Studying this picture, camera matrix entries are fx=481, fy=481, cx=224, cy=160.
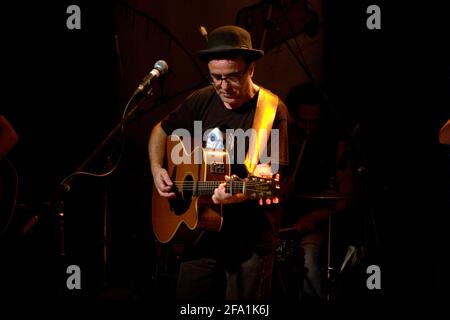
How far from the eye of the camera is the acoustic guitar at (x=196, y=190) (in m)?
2.68

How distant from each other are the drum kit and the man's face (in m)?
1.35

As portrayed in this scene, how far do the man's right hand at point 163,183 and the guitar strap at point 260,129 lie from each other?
2.26 feet

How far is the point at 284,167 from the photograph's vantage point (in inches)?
116

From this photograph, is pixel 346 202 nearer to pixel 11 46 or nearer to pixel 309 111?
pixel 309 111

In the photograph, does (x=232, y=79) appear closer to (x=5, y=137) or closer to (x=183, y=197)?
(x=183, y=197)

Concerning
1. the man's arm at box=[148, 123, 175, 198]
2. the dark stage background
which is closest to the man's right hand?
the man's arm at box=[148, 123, 175, 198]

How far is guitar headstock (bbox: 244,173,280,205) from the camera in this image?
2.63 metres

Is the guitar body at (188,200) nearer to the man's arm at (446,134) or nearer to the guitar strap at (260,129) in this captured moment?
the guitar strap at (260,129)

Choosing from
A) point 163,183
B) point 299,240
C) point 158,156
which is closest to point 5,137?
point 158,156

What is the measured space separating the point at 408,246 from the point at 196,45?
122 inches

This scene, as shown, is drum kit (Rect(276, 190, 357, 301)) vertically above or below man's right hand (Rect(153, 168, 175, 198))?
below

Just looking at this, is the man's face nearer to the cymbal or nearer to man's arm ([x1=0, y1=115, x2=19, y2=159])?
the cymbal
